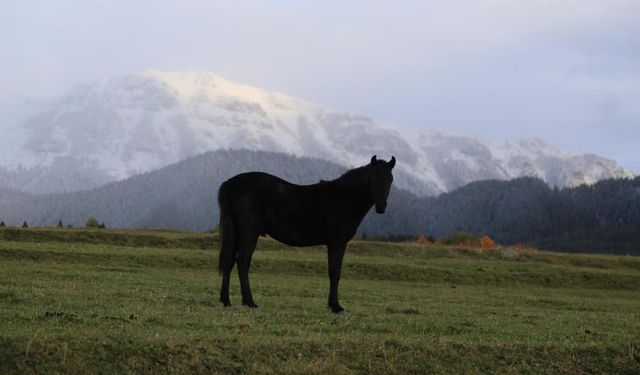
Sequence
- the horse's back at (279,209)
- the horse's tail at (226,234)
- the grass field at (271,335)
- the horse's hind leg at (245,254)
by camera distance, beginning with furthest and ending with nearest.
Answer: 1. the horse's tail at (226,234)
2. the horse's back at (279,209)
3. the horse's hind leg at (245,254)
4. the grass field at (271,335)

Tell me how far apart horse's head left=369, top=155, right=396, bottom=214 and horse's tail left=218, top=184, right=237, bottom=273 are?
13.2 ft

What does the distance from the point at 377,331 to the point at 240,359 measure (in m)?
4.70

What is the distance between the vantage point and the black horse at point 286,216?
20.6 meters

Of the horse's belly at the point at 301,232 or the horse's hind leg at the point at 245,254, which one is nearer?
the horse's hind leg at the point at 245,254

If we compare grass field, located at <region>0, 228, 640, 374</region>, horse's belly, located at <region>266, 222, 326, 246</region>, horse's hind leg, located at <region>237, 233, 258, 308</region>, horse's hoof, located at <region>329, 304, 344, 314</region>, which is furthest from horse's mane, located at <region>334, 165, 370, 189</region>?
grass field, located at <region>0, 228, 640, 374</region>

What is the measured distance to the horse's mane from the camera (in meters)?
Answer: 20.6

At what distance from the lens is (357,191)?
68.4 feet

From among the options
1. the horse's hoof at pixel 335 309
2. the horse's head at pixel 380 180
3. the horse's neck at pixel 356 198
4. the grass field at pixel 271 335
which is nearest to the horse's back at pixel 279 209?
the horse's neck at pixel 356 198

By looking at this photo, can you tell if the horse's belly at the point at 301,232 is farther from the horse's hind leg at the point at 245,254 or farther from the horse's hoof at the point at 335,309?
the horse's hoof at the point at 335,309

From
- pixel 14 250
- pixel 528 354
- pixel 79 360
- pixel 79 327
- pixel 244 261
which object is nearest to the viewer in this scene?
pixel 79 360

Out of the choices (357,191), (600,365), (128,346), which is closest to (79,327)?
(128,346)

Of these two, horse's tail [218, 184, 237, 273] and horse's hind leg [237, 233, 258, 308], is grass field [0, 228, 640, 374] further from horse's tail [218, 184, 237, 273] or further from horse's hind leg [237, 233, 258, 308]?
horse's tail [218, 184, 237, 273]

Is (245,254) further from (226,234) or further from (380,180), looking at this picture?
(380,180)

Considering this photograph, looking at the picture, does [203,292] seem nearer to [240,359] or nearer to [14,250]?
[240,359]
